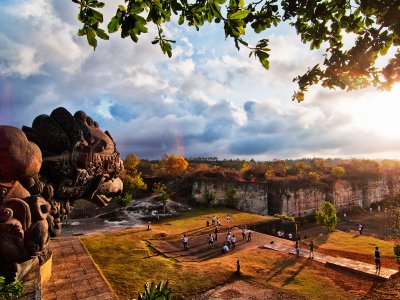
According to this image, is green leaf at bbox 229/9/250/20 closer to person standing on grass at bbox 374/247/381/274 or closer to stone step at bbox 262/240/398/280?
stone step at bbox 262/240/398/280

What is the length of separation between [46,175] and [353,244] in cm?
1973

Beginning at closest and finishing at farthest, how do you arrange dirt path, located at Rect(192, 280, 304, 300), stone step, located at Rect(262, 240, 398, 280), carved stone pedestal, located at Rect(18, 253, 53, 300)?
carved stone pedestal, located at Rect(18, 253, 53, 300), dirt path, located at Rect(192, 280, 304, 300), stone step, located at Rect(262, 240, 398, 280)

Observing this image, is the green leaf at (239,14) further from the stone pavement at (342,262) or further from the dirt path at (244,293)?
the stone pavement at (342,262)

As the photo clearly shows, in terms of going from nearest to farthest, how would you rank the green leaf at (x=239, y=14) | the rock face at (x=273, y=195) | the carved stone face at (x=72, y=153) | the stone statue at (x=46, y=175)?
the green leaf at (x=239, y=14) → the stone statue at (x=46, y=175) → the carved stone face at (x=72, y=153) → the rock face at (x=273, y=195)

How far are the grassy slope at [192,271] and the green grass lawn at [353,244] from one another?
18.3ft

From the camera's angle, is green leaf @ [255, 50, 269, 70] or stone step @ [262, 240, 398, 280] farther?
stone step @ [262, 240, 398, 280]

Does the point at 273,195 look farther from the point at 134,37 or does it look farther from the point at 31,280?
the point at 134,37

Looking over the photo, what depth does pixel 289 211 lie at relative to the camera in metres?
32.7

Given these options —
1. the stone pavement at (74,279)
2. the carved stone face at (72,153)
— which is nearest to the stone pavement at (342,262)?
the stone pavement at (74,279)

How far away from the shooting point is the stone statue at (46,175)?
Answer: 393cm

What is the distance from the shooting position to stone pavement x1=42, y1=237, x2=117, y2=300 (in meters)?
6.48

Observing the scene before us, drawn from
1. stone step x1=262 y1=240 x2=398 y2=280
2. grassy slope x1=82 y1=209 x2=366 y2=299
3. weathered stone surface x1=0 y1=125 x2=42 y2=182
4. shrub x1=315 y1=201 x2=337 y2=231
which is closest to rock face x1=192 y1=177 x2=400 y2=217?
shrub x1=315 y1=201 x2=337 y2=231

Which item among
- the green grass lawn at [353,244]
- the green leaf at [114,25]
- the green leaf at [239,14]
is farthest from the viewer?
the green grass lawn at [353,244]

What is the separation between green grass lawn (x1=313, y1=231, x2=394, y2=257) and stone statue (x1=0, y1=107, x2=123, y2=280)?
16.4 m
